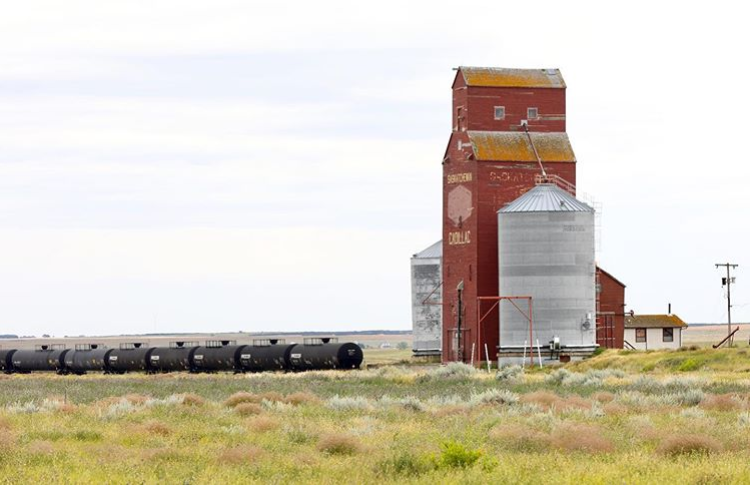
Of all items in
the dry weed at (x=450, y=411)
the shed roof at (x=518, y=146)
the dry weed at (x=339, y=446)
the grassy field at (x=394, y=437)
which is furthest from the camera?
the shed roof at (x=518, y=146)

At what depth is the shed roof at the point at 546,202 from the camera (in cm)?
7375

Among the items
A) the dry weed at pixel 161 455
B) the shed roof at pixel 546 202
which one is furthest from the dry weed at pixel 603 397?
the shed roof at pixel 546 202

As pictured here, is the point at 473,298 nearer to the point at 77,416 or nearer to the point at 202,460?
the point at 77,416

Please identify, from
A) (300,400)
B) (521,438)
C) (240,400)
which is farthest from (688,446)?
(240,400)

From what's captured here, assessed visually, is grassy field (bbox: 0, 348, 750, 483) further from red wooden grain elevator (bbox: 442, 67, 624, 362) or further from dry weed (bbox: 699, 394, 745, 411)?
red wooden grain elevator (bbox: 442, 67, 624, 362)

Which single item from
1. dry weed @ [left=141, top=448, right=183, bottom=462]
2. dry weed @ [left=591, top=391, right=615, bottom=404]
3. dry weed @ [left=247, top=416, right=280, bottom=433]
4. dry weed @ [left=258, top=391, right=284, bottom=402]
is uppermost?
dry weed @ [left=591, top=391, right=615, bottom=404]

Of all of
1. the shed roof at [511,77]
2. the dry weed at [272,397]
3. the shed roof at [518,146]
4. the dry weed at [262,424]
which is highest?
the shed roof at [511,77]

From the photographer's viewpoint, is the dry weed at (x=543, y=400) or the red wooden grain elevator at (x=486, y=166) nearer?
the dry weed at (x=543, y=400)

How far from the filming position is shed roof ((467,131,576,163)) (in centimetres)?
7712

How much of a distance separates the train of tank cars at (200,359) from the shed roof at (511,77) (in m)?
18.4

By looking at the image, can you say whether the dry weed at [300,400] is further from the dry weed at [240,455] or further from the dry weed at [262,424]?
the dry weed at [240,455]

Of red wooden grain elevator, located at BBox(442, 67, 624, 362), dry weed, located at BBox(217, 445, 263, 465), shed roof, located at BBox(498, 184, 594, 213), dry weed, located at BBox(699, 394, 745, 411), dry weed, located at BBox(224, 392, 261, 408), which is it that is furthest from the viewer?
red wooden grain elevator, located at BBox(442, 67, 624, 362)

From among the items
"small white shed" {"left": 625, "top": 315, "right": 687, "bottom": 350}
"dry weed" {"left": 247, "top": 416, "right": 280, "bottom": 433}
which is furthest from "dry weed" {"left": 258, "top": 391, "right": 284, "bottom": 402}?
"small white shed" {"left": 625, "top": 315, "right": 687, "bottom": 350}

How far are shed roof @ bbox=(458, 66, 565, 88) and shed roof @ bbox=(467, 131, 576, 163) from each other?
10.1ft
